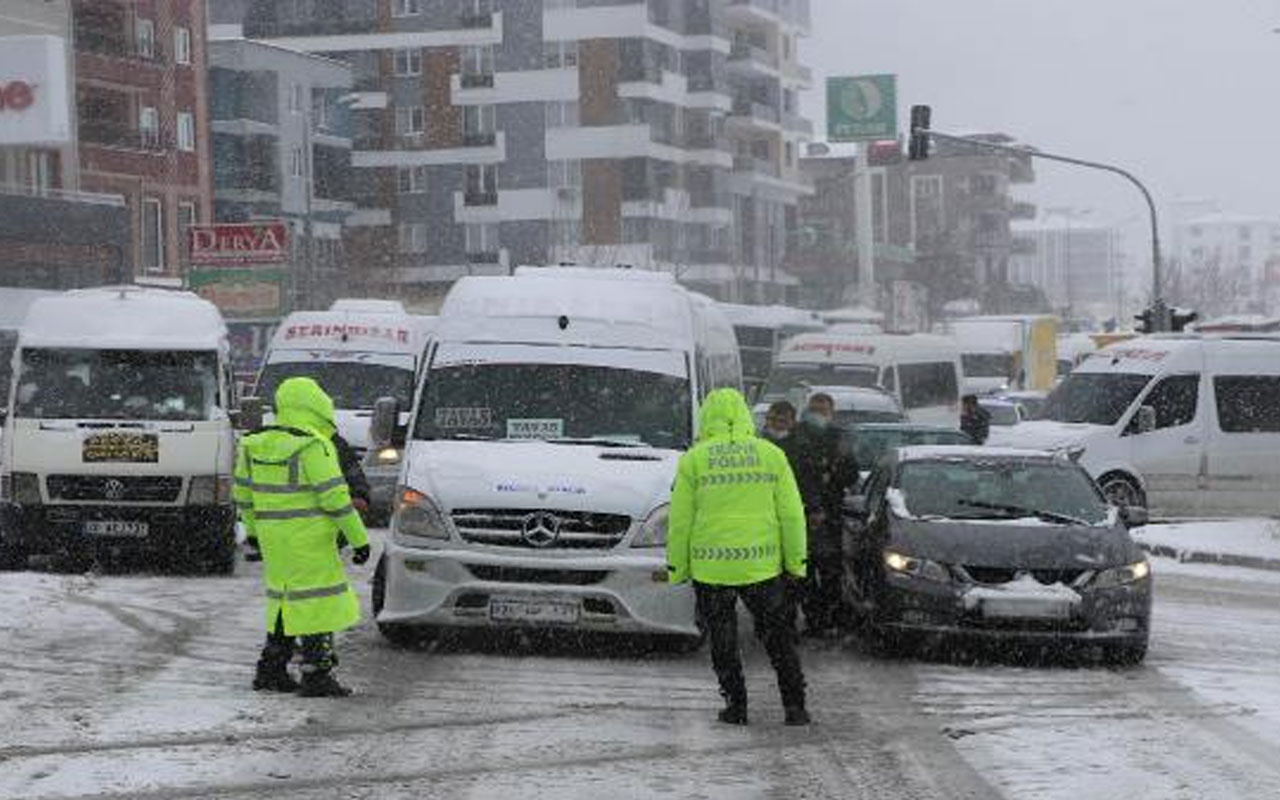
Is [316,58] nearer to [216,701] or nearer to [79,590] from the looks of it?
[79,590]

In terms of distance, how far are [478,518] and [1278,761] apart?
505 centimetres

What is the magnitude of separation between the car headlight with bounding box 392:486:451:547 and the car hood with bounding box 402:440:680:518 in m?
0.06

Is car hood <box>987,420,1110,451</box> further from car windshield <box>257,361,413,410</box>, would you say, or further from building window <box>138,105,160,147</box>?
building window <box>138,105,160,147</box>

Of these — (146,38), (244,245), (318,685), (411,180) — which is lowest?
(318,685)

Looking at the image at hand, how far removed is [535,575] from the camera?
13344mm

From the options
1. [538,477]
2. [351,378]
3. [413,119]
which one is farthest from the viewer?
[413,119]

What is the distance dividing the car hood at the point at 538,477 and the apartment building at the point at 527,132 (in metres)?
70.0

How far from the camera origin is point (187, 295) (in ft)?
69.6

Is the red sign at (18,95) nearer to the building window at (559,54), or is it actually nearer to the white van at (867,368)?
the white van at (867,368)

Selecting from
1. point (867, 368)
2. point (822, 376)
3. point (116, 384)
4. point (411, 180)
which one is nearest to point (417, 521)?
point (116, 384)

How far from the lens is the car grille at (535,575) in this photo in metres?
13.3

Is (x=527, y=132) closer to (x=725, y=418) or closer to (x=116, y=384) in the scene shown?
(x=116, y=384)

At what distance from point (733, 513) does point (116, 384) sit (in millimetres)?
10209

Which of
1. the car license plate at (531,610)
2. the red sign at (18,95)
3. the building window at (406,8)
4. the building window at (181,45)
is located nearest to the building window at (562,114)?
the building window at (406,8)
